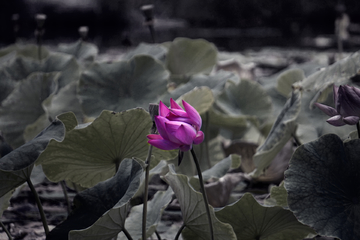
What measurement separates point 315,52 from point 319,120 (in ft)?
8.00

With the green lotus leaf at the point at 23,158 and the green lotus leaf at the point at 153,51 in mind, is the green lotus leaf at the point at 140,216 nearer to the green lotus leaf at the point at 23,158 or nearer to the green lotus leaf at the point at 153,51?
the green lotus leaf at the point at 23,158

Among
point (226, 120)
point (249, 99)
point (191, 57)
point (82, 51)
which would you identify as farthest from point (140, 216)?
point (82, 51)

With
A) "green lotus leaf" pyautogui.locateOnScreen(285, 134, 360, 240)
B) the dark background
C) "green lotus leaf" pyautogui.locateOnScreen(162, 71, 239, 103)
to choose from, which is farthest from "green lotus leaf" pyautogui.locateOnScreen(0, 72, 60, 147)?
the dark background

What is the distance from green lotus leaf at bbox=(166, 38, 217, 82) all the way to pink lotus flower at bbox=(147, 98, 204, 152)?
907 mm

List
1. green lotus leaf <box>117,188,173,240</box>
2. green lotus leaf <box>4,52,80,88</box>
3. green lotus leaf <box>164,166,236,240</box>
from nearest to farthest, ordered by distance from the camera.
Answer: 1. green lotus leaf <box>164,166,236,240</box>
2. green lotus leaf <box>117,188,173,240</box>
3. green lotus leaf <box>4,52,80,88</box>

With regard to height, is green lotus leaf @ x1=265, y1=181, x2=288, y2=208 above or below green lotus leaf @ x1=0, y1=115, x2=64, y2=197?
below

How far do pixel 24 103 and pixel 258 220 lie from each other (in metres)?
0.69

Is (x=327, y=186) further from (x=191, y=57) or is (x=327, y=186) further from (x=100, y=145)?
(x=191, y=57)

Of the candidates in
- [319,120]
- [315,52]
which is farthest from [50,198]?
[315,52]

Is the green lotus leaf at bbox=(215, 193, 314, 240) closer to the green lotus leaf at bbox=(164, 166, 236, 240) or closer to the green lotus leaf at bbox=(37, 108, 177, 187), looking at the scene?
the green lotus leaf at bbox=(164, 166, 236, 240)

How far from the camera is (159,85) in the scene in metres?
1.01

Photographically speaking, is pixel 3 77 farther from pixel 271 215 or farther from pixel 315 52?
pixel 315 52

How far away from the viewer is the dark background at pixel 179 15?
5.43 meters

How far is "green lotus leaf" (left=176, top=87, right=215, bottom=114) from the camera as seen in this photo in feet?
2.86
